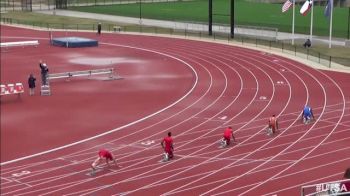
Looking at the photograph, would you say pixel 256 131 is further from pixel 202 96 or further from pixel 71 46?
pixel 71 46

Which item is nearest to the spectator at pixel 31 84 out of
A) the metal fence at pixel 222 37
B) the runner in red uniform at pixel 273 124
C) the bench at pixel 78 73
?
the bench at pixel 78 73

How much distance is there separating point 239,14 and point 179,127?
55.8 meters

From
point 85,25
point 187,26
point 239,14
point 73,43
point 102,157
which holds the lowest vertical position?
point 102,157

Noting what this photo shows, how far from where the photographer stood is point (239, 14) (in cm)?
7700

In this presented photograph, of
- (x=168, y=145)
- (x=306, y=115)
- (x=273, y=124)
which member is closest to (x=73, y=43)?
(x=306, y=115)

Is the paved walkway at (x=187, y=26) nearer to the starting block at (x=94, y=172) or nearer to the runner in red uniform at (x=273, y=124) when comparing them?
the runner in red uniform at (x=273, y=124)

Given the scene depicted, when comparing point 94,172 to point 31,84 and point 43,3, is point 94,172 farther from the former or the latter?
point 43,3

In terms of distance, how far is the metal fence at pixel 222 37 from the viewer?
137 feet

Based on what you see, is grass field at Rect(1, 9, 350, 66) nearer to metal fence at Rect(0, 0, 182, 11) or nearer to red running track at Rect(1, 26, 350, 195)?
red running track at Rect(1, 26, 350, 195)

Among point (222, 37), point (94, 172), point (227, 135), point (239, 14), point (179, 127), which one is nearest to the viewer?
point (94, 172)

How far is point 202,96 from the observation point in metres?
29.5

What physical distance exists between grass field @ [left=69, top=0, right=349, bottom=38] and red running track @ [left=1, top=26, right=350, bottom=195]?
23.1 meters

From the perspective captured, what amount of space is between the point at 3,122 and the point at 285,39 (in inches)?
1927

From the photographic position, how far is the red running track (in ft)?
53.9
